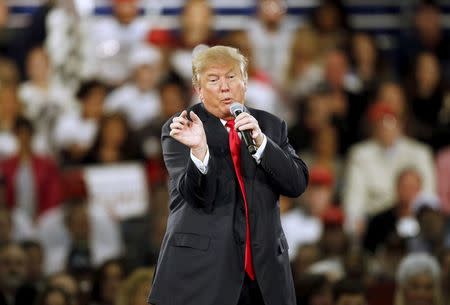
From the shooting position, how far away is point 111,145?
8742mm

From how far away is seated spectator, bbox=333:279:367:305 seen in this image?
6.56 meters

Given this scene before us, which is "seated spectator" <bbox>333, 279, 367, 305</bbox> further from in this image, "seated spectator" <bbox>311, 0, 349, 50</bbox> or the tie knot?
"seated spectator" <bbox>311, 0, 349, 50</bbox>

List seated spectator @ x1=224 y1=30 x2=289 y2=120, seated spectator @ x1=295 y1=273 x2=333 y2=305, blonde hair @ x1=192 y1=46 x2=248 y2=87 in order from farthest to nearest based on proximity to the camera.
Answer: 1. seated spectator @ x1=224 y1=30 x2=289 y2=120
2. seated spectator @ x1=295 y1=273 x2=333 y2=305
3. blonde hair @ x1=192 y1=46 x2=248 y2=87

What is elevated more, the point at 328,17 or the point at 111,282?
the point at 328,17

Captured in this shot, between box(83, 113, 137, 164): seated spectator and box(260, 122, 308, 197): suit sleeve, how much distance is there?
4.81 m

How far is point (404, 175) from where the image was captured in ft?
27.6

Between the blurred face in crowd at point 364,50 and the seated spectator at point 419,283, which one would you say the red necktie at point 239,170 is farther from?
the blurred face in crowd at point 364,50

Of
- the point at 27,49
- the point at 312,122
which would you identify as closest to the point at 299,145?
the point at 312,122

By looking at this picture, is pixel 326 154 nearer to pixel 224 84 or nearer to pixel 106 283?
pixel 106 283

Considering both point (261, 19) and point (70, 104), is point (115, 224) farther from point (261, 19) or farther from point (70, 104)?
point (261, 19)

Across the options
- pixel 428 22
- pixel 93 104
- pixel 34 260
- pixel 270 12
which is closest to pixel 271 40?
pixel 270 12

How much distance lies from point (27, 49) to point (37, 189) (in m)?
1.73

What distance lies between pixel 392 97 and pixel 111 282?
10.3ft

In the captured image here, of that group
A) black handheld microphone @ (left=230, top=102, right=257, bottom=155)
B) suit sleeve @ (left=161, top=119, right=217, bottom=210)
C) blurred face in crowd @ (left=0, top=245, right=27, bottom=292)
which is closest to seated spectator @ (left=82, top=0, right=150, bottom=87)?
blurred face in crowd @ (left=0, top=245, right=27, bottom=292)
